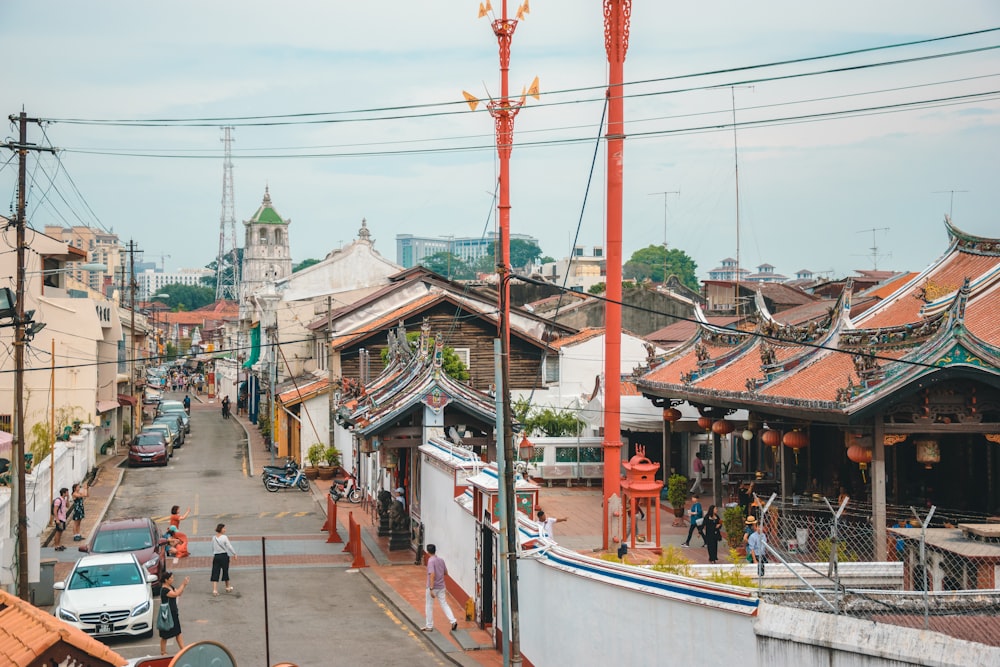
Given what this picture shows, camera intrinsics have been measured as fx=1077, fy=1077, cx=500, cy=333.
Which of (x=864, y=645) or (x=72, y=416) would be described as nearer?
(x=864, y=645)

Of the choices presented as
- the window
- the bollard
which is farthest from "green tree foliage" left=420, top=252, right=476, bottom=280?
the bollard

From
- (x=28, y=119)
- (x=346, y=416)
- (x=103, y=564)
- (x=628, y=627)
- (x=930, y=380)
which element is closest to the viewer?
(x=628, y=627)

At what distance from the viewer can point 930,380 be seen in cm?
1703

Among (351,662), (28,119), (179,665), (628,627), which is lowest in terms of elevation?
(351,662)

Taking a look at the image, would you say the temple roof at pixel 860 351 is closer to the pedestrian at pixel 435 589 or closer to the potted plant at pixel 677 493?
the potted plant at pixel 677 493

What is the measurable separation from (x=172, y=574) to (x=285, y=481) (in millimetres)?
18633

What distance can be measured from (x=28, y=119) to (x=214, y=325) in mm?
125591

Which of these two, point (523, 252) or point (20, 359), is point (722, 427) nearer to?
point (20, 359)

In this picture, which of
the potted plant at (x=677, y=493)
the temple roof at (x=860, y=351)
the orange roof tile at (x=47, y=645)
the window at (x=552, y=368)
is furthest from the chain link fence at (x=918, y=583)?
the window at (x=552, y=368)

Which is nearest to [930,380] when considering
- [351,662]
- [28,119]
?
[351,662]

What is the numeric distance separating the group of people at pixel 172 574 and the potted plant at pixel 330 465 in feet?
53.3

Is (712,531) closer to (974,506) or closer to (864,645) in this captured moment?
(974,506)

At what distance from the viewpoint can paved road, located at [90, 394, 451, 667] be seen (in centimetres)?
1883

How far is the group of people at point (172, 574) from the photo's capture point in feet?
59.7
